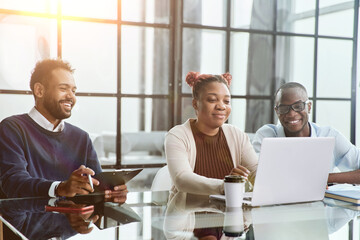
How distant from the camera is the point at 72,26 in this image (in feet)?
11.3

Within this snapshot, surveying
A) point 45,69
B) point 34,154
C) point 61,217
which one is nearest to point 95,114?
point 45,69

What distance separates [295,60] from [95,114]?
180 cm

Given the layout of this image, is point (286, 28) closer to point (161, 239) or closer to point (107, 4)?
point (107, 4)

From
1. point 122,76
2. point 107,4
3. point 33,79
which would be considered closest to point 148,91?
point 122,76

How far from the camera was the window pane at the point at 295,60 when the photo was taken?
4.21 m

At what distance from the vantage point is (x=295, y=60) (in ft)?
14.0

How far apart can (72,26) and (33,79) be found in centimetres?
70

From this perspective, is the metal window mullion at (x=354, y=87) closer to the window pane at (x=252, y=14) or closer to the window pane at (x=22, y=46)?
the window pane at (x=252, y=14)

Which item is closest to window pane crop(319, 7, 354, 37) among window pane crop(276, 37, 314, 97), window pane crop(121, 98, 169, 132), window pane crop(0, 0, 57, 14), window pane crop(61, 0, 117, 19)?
window pane crop(276, 37, 314, 97)

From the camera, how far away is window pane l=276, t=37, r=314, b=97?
4211 mm

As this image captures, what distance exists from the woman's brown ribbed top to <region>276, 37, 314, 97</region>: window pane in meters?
1.90

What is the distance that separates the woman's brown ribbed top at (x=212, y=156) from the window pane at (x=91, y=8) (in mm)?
1429

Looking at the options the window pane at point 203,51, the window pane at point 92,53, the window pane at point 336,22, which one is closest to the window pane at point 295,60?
the window pane at point 336,22

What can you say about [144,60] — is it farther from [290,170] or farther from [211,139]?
[290,170]
